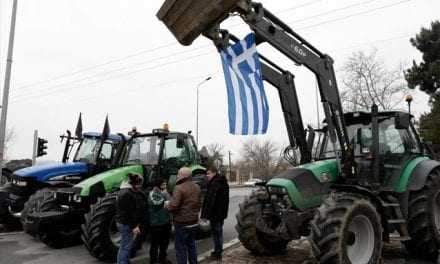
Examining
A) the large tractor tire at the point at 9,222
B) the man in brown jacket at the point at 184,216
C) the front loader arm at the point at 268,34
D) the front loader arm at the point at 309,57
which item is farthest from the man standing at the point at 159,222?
the large tractor tire at the point at 9,222

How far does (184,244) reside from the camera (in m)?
6.12

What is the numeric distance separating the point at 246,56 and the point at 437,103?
20174 millimetres

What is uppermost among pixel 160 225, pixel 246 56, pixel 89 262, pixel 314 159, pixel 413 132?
pixel 246 56

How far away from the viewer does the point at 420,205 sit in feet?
21.6

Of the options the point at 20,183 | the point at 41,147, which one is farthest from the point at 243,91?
the point at 41,147

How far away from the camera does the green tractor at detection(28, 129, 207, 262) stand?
706 cm

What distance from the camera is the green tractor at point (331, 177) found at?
5.34 metres

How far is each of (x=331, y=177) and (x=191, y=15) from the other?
3601 millimetres

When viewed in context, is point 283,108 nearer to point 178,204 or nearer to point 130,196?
point 178,204

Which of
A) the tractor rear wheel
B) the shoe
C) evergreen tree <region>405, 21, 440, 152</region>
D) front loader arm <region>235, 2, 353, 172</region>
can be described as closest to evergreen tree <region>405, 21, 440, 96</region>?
evergreen tree <region>405, 21, 440, 152</region>

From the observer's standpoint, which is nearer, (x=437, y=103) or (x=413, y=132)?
(x=413, y=132)

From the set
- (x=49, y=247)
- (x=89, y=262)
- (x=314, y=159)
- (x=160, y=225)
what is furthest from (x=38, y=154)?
(x=314, y=159)

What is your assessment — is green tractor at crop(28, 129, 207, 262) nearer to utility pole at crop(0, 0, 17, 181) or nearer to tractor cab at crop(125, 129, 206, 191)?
tractor cab at crop(125, 129, 206, 191)

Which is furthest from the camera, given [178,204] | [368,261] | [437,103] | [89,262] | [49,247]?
[437,103]
